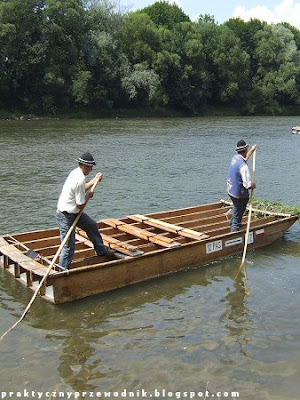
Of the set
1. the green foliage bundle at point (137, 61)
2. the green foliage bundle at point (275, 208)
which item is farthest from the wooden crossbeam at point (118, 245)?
the green foliage bundle at point (137, 61)

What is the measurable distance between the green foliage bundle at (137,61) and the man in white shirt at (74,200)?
49157 mm

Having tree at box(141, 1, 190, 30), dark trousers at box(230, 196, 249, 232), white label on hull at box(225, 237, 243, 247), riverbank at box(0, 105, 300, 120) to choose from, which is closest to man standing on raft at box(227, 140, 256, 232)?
dark trousers at box(230, 196, 249, 232)

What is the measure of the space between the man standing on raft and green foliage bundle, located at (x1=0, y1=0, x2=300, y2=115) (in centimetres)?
4762

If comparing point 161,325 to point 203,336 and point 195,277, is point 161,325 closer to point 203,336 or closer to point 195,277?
point 203,336

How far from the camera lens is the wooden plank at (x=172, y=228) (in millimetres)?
10875

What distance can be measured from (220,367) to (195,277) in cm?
341

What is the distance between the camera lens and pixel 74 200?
345 inches

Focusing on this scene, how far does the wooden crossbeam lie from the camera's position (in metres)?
9.76

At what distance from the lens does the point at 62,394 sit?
6.38 meters

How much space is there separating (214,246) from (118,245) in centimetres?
221

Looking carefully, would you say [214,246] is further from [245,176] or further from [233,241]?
[245,176]

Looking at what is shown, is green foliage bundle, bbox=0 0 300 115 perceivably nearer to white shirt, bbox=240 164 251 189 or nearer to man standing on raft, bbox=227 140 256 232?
man standing on raft, bbox=227 140 256 232

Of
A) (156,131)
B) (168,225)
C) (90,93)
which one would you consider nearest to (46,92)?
(90,93)

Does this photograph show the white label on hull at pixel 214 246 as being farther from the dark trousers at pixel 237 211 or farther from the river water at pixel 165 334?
the dark trousers at pixel 237 211
